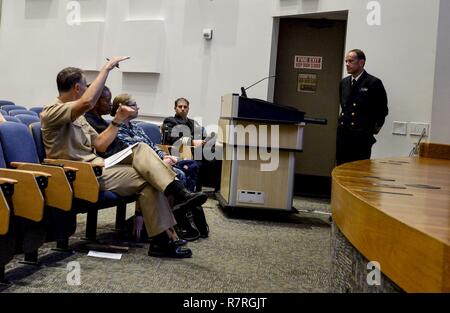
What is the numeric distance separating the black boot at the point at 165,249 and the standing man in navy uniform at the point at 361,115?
6.29 feet

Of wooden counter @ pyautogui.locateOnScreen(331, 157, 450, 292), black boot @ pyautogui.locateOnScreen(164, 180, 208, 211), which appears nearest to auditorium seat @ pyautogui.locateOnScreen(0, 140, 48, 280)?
black boot @ pyautogui.locateOnScreen(164, 180, 208, 211)

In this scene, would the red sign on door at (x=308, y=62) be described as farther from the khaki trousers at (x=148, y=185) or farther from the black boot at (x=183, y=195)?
the khaki trousers at (x=148, y=185)

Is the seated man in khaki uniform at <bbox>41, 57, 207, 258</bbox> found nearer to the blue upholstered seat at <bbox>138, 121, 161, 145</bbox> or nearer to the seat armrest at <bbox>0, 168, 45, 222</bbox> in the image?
A: the seat armrest at <bbox>0, 168, 45, 222</bbox>

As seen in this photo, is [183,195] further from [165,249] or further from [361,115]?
[361,115]

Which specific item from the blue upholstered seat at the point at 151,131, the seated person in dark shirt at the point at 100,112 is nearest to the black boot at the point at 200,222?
the seated person in dark shirt at the point at 100,112

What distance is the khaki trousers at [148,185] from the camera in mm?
2785

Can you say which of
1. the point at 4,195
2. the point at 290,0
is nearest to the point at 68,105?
the point at 4,195

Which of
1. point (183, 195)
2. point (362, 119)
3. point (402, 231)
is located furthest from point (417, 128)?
point (402, 231)

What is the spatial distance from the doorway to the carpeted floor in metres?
2.71

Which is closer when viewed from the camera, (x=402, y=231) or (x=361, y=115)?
(x=402, y=231)

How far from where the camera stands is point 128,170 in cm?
287

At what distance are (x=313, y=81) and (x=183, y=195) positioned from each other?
3.90m

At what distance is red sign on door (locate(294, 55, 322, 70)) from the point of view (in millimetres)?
6234

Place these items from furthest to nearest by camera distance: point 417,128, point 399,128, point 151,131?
point 399,128 < point 417,128 < point 151,131
